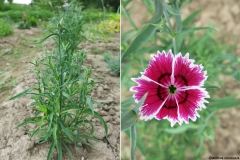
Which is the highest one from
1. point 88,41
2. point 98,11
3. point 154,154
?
point 98,11

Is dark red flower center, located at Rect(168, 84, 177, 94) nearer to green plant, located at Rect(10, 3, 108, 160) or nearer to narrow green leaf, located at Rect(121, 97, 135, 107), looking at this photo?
narrow green leaf, located at Rect(121, 97, 135, 107)

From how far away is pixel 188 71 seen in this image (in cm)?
46

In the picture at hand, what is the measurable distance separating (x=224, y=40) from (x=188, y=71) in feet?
4.65

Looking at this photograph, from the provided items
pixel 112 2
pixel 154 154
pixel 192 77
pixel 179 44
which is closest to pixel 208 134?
pixel 179 44

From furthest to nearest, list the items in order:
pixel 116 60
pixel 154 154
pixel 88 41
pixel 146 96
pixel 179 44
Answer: pixel 88 41
pixel 116 60
pixel 154 154
pixel 179 44
pixel 146 96

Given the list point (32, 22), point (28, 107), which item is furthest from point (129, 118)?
point (32, 22)

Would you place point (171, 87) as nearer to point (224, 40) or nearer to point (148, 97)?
point (148, 97)

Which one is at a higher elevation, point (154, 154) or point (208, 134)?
point (208, 134)

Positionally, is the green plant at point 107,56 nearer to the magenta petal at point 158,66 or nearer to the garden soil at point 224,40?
the garden soil at point 224,40

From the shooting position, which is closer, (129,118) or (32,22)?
(129,118)

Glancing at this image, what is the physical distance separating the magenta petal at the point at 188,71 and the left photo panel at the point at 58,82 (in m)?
0.38

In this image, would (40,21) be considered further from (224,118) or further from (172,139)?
(224,118)

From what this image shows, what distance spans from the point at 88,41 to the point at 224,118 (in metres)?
0.87

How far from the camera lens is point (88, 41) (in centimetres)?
170
